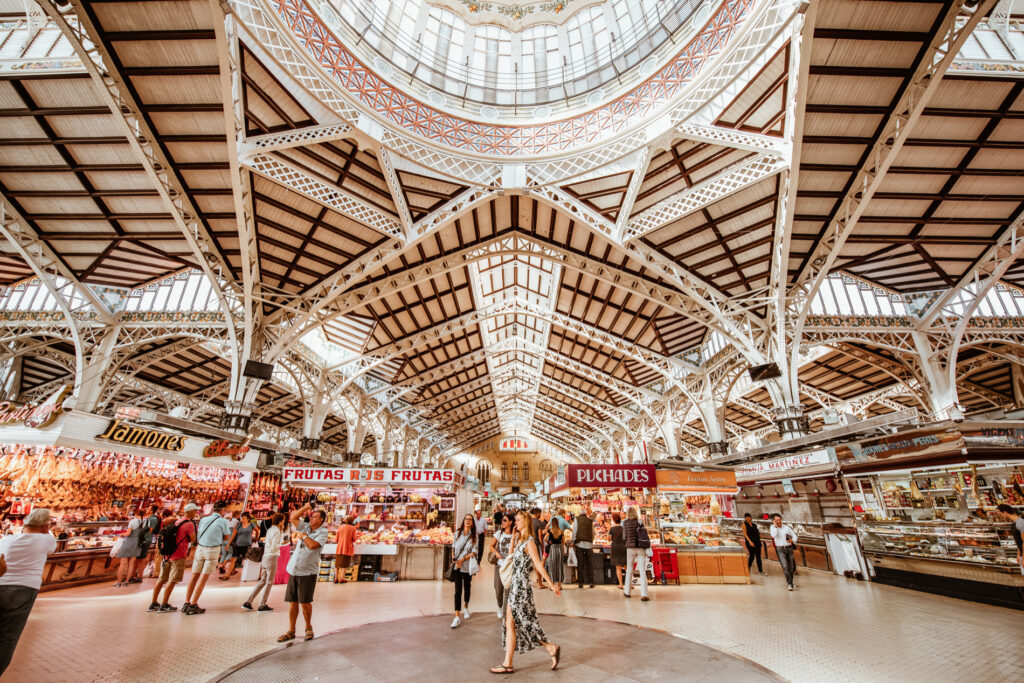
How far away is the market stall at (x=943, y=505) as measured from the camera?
7457 mm

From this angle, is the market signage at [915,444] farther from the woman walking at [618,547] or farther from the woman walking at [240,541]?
the woman walking at [240,541]

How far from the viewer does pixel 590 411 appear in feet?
112

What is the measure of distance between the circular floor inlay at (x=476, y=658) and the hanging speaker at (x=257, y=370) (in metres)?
10.5

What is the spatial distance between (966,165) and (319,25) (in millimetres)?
16338

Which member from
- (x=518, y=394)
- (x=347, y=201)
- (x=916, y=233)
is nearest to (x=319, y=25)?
(x=347, y=201)

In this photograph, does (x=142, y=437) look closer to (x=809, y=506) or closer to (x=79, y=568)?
(x=79, y=568)

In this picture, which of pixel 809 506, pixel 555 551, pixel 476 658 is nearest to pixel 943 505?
pixel 809 506

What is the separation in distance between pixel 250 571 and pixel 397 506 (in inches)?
155

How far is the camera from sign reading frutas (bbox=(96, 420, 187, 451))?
9.48 m

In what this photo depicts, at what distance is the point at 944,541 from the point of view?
27.1ft

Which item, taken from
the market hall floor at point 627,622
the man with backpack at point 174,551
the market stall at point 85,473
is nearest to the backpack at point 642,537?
the market hall floor at point 627,622

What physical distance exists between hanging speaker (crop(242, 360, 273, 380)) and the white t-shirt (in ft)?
36.1

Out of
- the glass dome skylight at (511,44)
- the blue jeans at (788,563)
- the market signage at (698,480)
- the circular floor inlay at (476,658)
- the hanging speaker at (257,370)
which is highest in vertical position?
the glass dome skylight at (511,44)

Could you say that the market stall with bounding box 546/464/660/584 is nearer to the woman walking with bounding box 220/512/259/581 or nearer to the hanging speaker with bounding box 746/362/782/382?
the hanging speaker with bounding box 746/362/782/382
